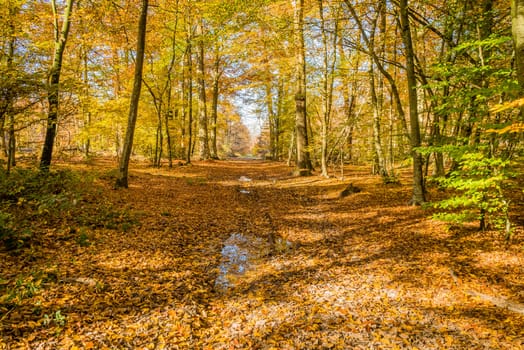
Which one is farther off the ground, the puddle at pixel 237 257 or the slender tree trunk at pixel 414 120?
the slender tree trunk at pixel 414 120

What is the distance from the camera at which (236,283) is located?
5109 mm

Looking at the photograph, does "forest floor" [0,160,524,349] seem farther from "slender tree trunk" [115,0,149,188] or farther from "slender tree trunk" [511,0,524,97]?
"slender tree trunk" [511,0,524,97]

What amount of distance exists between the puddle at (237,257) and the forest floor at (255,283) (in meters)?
0.04

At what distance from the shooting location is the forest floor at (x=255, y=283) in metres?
3.57

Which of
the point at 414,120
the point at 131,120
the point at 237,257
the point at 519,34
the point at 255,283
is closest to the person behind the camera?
the point at 519,34

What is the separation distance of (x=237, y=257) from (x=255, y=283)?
1089mm

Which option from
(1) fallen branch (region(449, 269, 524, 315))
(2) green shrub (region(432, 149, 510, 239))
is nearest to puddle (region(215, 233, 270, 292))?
(1) fallen branch (region(449, 269, 524, 315))

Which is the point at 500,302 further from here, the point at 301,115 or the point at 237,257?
the point at 301,115

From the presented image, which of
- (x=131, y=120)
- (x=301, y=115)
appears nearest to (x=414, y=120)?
(x=301, y=115)

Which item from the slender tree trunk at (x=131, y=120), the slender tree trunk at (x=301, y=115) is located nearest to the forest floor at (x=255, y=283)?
the slender tree trunk at (x=131, y=120)

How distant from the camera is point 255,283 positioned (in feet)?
16.8

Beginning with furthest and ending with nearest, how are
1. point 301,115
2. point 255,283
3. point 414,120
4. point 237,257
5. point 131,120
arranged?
point 301,115 < point 131,120 < point 414,120 < point 237,257 < point 255,283

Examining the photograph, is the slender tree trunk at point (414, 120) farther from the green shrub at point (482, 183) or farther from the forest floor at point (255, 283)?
the green shrub at point (482, 183)

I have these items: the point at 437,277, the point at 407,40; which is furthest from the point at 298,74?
the point at 437,277
